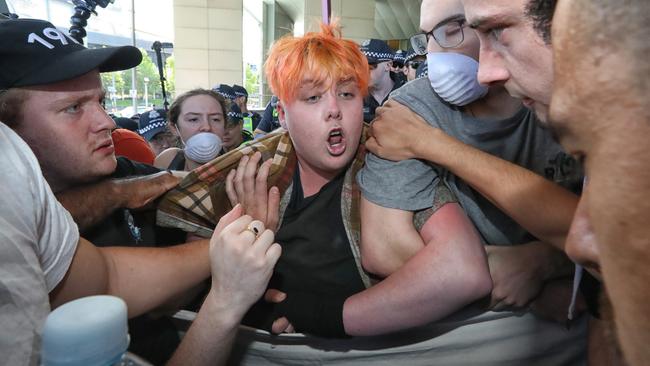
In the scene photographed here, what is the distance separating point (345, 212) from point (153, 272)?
2.34ft

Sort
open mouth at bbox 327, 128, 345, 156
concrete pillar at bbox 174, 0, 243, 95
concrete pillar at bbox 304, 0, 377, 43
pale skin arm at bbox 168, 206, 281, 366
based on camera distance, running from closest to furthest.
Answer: pale skin arm at bbox 168, 206, 281, 366, open mouth at bbox 327, 128, 345, 156, concrete pillar at bbox 174, 0, 243, 95, concrete pillar at bbox 304, 0, 377, 43

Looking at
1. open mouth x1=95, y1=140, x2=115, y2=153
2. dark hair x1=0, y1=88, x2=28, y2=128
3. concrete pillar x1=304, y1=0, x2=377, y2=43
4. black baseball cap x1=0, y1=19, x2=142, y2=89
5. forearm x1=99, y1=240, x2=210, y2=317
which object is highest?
concrete pillar x1=304, y1=0, x2=377, y2=43

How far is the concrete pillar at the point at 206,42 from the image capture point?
10.3 m

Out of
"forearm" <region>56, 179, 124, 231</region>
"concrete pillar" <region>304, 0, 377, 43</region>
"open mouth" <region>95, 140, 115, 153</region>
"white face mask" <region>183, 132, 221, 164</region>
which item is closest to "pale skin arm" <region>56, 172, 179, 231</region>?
"forearm" <region>56, 179, 124, 231</region>

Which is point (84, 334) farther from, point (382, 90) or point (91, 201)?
point (382, 90)

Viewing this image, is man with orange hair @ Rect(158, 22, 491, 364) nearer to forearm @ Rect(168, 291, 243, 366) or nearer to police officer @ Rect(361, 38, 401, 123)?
forearm @ Rect(168, 291, 243, 366)

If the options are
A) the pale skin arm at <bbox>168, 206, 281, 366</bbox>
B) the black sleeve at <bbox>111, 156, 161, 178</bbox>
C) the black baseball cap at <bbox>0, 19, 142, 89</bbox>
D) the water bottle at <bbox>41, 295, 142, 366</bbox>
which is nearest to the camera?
the water bottle at <bbox>41, 295, 142, 366</bbox>

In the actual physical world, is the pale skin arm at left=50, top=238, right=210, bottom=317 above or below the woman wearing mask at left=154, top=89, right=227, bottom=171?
below

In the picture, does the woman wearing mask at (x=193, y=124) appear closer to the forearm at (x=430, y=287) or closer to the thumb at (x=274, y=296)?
the thumb at (x=274, y=296)

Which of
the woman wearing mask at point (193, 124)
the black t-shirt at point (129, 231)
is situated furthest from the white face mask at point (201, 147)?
the black t-shirt at point (129, 231)

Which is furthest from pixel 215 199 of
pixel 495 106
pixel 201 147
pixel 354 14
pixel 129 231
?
pixel 354 14

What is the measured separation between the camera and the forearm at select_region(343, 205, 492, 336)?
1312mm

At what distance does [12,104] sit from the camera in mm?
1484

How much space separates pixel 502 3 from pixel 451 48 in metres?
0.45
